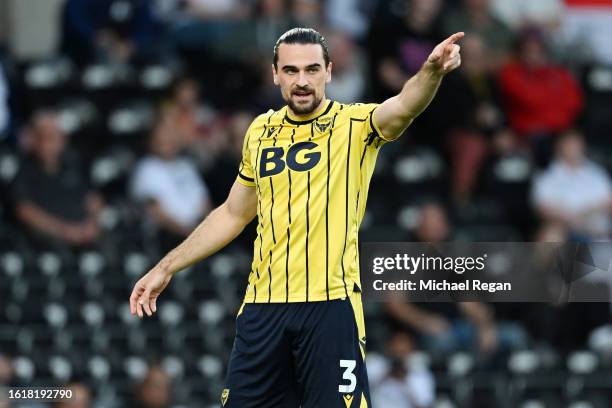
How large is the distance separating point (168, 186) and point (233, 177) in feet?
1.72

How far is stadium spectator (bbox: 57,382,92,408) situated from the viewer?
898 cm

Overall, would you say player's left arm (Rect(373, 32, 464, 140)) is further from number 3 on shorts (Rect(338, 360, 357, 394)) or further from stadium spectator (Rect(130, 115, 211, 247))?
stadium spectator (Rect(130, 115, 211, 247))

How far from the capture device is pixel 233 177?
37.0 feet

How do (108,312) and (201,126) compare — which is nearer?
(108,312)

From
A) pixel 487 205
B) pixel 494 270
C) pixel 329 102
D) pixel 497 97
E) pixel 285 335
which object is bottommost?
pixel 285 335

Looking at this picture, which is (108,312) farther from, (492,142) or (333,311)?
(333,311)

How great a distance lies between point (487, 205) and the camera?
38.7ft

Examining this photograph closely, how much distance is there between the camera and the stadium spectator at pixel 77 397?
898cm

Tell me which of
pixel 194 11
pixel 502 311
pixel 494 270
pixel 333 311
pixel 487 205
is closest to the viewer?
pixel 333 311

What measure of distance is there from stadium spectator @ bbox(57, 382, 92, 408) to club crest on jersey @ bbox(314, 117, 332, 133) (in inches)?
153

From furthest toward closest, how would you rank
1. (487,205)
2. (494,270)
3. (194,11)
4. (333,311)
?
(194,11), (487,205), (494,270), (333,311)

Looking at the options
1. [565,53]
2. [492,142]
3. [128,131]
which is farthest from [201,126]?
[565,53]

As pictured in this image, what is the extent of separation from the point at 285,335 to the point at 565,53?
8.54 metres

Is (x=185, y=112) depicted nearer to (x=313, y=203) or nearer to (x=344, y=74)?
(x=344, y=74)
